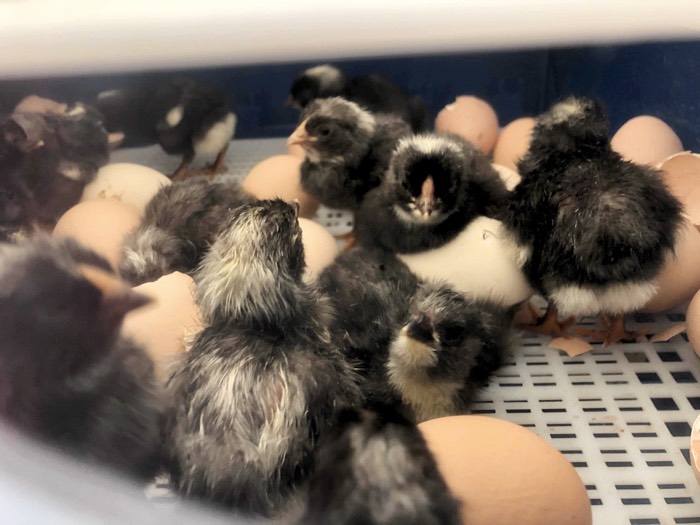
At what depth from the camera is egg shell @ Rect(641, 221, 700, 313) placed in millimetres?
1039

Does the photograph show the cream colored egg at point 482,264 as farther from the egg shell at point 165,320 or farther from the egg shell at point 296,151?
the egg shell at point 296,151

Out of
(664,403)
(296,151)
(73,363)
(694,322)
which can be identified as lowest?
(664,403)

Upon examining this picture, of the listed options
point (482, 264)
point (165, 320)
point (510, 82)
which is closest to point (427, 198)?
point (482, 264)

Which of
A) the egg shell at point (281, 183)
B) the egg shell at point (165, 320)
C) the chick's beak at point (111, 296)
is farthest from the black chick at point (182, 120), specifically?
the chick's beak at point (111, 296)

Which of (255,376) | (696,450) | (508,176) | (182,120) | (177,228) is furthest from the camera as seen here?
(182,120)

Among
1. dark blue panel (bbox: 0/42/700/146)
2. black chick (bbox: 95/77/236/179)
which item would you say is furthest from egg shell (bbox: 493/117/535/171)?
black chick (bbox: 95/77/236/179)

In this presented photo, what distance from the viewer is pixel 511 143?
4.89ft

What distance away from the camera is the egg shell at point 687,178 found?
3.88ft

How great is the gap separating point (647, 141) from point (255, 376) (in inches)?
39.1

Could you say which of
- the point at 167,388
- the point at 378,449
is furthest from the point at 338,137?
the point at 378,449

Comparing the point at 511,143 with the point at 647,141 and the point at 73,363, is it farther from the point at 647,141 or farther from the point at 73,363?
the point at 73,363

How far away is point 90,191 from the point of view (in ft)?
4.37

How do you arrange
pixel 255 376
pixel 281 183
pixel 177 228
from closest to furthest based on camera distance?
pixel 255 376, pixel 177 228, pixel 281 183

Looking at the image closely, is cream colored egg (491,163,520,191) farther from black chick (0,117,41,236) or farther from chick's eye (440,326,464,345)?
black chick (0,117,41,236)
